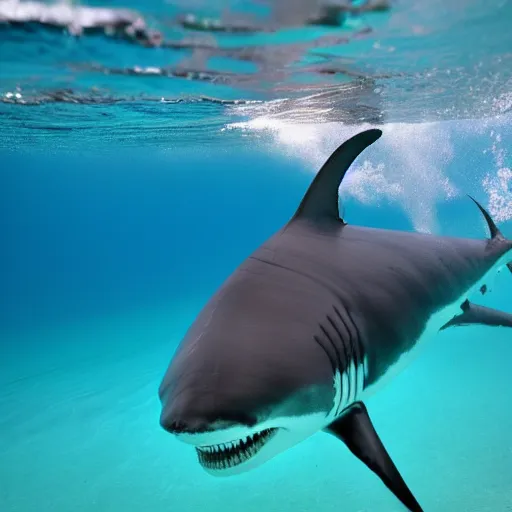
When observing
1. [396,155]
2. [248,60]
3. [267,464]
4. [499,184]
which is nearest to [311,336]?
[267,464]

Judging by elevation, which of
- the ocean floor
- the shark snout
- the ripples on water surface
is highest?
the ripples on water surface

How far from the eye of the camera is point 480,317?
4691 millimetres

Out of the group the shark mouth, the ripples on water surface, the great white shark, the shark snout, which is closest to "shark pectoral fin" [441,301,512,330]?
the great white shark

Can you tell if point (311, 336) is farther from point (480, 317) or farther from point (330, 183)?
point (480, 317)

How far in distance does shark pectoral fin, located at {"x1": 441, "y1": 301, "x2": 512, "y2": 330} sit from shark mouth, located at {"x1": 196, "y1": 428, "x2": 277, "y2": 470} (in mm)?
3031

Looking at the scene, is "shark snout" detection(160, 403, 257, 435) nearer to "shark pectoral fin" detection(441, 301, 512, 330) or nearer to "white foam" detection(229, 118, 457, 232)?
"shark pectoral fin" detection(441, 301, 512, 330)

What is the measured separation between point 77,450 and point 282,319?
536 centimetres

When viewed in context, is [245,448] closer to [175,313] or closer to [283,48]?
[283,48]

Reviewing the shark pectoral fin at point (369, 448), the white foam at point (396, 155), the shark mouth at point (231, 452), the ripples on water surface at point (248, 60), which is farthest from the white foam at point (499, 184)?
the shark mouth at point (231, 452)

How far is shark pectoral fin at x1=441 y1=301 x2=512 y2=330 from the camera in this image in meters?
4.59

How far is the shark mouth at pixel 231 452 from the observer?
6.91ft

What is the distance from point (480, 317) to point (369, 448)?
281 cm

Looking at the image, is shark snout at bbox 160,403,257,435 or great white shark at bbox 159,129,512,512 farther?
great white shark at bbox 159,129,512,512

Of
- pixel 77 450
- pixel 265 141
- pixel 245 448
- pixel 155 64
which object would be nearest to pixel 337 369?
pixel 245 448
